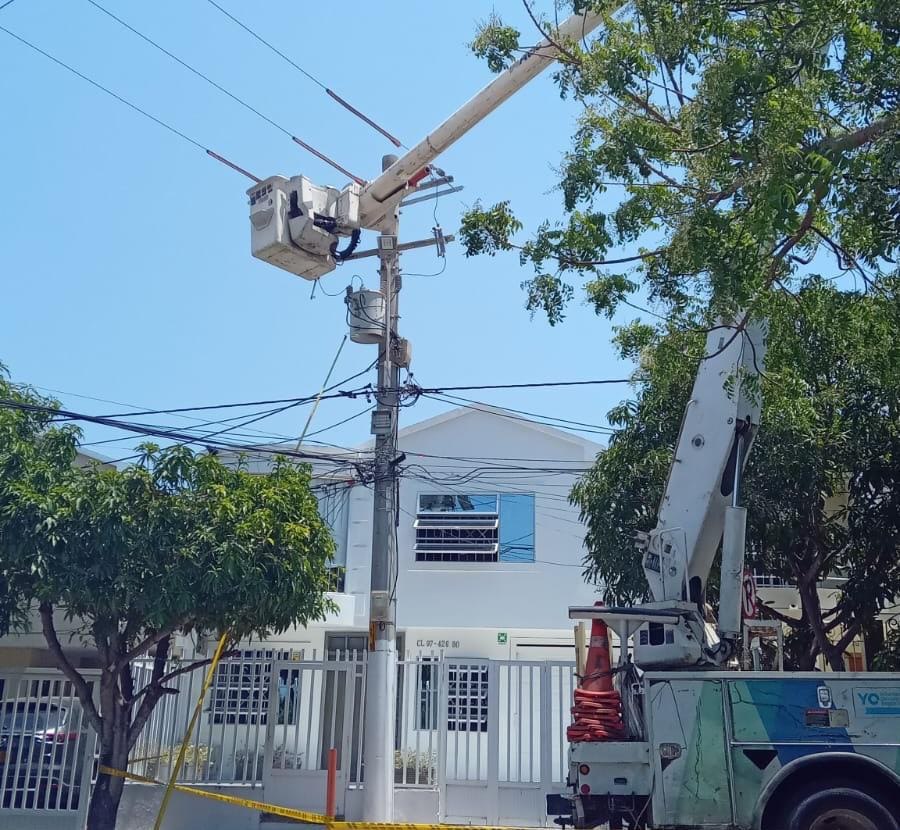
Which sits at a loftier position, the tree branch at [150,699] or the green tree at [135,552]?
the green tree at [135,552]

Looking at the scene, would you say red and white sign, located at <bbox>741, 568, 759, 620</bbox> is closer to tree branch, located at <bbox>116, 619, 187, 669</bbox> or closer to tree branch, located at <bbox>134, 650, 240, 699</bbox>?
tree branch, located at <bbox>116, 619, 187, 669</bbox>

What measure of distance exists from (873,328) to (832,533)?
11.9ft

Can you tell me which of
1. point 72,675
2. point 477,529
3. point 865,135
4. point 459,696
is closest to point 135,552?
point 72,675

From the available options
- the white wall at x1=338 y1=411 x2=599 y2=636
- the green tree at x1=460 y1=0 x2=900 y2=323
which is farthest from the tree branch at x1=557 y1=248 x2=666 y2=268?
the white wall at x1=338 y1=411 x2=599 y2=636

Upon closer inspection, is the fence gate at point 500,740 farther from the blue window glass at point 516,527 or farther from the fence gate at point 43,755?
the blue window glass at point 516,527

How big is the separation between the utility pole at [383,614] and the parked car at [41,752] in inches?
145

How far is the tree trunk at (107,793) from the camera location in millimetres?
12258

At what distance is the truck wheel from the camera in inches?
333

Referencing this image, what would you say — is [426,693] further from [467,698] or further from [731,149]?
[731,149]

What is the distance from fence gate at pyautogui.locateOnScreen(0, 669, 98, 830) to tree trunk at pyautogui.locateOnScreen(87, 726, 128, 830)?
418 mm

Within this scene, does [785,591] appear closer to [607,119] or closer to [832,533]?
[832,533]

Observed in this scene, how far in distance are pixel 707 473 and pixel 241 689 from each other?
708 cm

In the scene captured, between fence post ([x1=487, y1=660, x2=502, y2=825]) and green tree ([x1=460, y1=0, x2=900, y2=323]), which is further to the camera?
fence post ([x1=487, y1=660, x2=502, y2=825])

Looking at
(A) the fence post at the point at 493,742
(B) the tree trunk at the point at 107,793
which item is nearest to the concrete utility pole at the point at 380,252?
(A) the fence post at the point at 493,742
